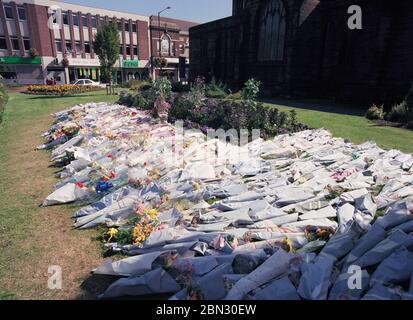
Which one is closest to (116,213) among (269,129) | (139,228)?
(139,228)

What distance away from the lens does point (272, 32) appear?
2444cm

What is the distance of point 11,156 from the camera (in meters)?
9.20

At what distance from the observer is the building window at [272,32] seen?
23.6 metres

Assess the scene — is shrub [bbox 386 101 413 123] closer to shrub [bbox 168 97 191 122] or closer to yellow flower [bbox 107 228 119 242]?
shrub [bbox 168 97 191 122]

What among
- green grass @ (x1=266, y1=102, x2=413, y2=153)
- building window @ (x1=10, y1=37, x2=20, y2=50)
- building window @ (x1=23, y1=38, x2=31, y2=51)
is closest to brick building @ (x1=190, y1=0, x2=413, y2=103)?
green grass @ (x1=266, y1=102, x2=413, y2=153)

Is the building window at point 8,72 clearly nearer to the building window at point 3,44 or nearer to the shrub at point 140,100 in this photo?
the building window at point 3,44

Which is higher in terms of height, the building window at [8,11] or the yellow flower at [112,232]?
the building window at [8,11]

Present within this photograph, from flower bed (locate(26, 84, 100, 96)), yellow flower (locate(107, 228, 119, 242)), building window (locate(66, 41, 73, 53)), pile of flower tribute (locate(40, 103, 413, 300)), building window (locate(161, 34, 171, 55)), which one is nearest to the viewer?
pile of flower tribute (locate(40, 103, 413, 300))

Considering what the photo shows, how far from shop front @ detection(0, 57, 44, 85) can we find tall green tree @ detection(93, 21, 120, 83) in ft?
81.7

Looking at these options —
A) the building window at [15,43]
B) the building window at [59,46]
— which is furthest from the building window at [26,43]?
the building window at [59,46]

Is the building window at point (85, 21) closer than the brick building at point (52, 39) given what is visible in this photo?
No

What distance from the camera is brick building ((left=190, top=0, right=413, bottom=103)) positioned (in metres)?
17.0

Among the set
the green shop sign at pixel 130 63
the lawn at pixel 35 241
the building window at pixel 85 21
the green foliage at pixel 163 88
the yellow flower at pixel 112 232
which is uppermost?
the building window at pixel 85 21

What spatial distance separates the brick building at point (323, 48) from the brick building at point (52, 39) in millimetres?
22310
